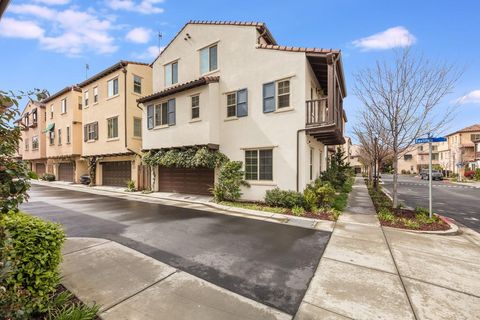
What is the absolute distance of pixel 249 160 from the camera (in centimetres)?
1293

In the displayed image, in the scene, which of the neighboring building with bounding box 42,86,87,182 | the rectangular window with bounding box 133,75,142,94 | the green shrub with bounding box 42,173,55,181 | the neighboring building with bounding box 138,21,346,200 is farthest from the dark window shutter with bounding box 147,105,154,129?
the green shrub with bounding box 42,173,55,181

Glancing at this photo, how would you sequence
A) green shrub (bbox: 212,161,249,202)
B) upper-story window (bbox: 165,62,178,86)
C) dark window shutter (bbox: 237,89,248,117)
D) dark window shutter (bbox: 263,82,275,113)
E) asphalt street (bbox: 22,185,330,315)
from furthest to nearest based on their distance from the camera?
1. upper-story window (bbox: 165,62,178,86)
2. dark window shutter (bbox: 237,89,248,117)
3. green shrub (bbox: 212,161,249,202)
4. dark window shutter (bbox: 263,82,275,113)
5. asphalt street (bbox: 22,185,330,315)

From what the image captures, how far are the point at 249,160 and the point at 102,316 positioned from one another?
10277mm

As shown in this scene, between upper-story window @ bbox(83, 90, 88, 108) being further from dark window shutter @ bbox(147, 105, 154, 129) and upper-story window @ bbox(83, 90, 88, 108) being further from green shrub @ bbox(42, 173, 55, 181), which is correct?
green shrub @ bbox(42, 173, 55, 181)

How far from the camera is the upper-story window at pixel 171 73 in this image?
1620 centimetres

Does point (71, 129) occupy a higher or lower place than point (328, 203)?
Answer: higher

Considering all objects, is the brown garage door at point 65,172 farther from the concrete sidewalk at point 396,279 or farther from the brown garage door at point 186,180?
the concrete sidewalk at point 396,279

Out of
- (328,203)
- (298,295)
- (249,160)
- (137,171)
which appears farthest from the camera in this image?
(137,171)

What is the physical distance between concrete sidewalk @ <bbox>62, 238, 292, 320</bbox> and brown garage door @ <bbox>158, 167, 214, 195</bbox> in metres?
9.56

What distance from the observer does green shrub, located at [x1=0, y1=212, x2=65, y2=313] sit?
9.62 feet

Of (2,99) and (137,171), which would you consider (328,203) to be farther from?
(137,171)

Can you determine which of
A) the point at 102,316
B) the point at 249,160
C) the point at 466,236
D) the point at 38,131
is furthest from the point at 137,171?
the point at 38,131

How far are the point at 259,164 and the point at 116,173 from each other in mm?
14879

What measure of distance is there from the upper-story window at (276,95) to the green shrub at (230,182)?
3.55m
